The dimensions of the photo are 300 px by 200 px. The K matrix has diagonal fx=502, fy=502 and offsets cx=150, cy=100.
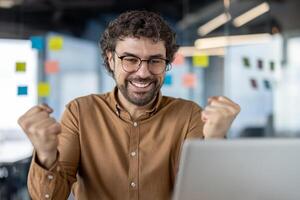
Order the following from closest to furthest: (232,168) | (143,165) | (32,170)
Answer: (232,168) → (32,170) → (143,165)

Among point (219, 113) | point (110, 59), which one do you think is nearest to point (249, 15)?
point (110, 59)

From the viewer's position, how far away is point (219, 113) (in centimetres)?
127

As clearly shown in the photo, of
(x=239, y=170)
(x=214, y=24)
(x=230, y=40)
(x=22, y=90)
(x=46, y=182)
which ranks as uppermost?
(x=214, y=24)

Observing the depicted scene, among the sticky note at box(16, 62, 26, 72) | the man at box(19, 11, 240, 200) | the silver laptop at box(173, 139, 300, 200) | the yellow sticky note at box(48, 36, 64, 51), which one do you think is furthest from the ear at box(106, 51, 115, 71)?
the yellow sticky note at box(48, 36, 64, 51)

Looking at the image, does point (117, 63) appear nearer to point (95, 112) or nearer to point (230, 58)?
point (95, 112)

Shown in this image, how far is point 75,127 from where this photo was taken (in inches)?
60.9

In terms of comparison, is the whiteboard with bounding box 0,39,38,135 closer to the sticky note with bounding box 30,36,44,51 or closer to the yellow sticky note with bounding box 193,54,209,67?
the sticky note with bounding box 30,36,44,51

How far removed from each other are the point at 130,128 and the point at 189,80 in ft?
11.2

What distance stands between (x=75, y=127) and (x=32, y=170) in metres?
0.28

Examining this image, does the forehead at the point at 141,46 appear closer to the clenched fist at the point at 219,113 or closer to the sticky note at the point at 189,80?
the clenched fist at the point at 219,113

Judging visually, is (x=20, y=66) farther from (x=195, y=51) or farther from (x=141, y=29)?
(x=141, y=29)

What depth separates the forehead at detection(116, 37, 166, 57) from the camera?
1483mm

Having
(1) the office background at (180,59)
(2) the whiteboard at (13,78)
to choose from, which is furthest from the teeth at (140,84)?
(2) the whiteboard at (13,78)

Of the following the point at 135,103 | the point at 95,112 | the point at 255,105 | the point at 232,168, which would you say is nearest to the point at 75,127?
the point at 95,112
